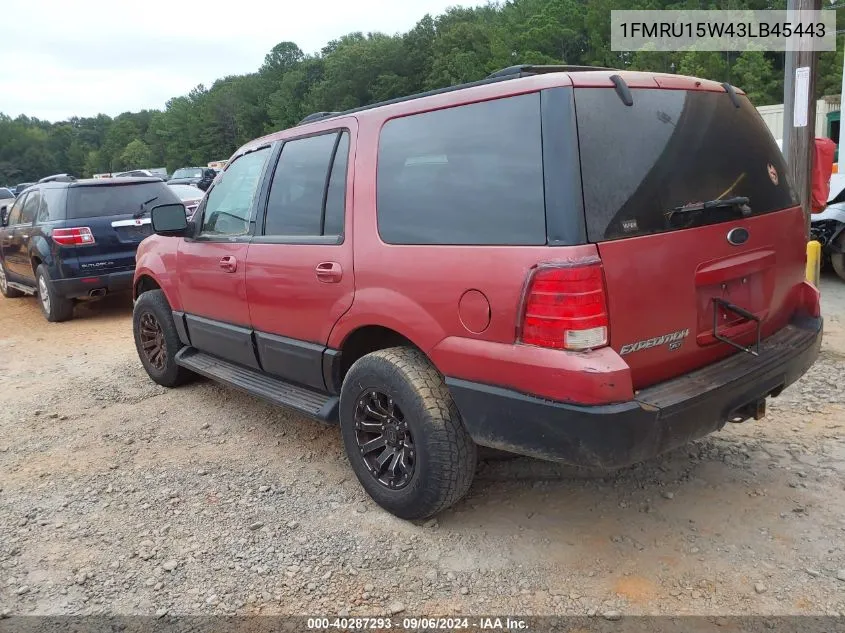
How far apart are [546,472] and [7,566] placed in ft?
8.52

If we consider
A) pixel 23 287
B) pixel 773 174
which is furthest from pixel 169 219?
pixel 23 287

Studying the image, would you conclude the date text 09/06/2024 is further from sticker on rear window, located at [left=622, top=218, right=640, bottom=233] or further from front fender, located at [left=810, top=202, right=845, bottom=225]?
front fender, located at [left=810, top=202, right=845, bottom=225]

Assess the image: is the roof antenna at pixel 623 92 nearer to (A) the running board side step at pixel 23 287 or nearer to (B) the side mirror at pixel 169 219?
(B) the side mirror at pixel 169 219

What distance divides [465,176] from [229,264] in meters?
1.88

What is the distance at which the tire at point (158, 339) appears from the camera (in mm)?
4922

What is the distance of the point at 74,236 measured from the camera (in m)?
7.73

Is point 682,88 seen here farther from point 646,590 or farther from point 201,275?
point 201,275

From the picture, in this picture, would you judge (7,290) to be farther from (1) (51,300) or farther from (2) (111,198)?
(2) (111,198)

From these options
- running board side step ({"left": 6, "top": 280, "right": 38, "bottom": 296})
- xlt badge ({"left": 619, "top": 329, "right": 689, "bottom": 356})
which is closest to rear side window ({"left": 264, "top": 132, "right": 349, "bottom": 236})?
xlt badge ({"left": 619, "top": 329, "right": 689, "bottom": 356})

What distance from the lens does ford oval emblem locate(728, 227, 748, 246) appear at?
108 inches

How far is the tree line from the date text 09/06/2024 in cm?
1354

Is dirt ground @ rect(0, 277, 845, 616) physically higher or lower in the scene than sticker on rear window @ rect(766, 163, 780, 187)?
lower

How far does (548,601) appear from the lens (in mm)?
2541

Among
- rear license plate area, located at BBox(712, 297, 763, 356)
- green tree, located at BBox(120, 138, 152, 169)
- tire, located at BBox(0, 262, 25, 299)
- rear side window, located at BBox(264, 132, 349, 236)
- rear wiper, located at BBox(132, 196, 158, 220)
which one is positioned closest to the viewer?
rear license plate area, located at BBox(712, 297, 763, 356)
